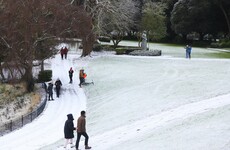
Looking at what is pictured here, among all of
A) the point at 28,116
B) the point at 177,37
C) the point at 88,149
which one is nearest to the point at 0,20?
the point at 28,116

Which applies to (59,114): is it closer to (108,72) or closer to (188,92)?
(188,92)

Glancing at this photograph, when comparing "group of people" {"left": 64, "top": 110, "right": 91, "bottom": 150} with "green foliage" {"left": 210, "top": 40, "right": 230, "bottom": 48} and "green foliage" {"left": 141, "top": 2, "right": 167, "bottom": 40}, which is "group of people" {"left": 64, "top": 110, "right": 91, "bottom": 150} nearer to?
"green foliage" {"left": 141, "top": 2, "right": 167, "bottom": 40}

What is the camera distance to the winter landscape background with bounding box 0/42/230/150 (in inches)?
576

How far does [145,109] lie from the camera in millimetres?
20859

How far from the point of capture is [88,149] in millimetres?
14258

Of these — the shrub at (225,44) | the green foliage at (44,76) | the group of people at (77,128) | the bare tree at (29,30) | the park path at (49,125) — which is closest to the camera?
the group of people at (77,128)

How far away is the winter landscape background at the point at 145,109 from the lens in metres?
14.6

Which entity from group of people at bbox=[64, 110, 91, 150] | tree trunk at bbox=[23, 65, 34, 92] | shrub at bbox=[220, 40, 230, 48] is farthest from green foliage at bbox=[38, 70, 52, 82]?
shrub at bbox=[220, 40, 230, 48]

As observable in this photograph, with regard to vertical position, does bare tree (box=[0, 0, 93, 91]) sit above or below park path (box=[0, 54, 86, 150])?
above

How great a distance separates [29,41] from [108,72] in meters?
8.85

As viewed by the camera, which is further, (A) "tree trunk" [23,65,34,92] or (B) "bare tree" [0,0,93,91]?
(A) "tree trunk" [23,65,34,92]

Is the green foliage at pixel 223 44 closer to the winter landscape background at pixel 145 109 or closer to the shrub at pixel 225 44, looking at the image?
the shrub at pixel 225 44

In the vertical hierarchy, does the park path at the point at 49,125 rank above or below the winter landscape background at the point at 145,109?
below

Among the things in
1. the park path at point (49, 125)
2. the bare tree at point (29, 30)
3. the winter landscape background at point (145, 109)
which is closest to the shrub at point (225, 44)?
the winter landscape background at point (145, 109)
